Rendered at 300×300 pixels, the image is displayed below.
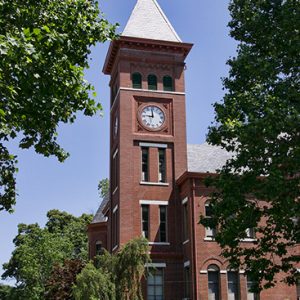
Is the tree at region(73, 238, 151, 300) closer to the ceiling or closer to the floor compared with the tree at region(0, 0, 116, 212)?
closer to the floor

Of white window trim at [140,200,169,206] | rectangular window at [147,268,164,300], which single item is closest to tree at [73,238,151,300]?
rectangular window at [147,268,164,300]

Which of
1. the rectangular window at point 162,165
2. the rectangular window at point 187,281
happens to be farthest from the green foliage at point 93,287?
the rectangular window at point 162,165

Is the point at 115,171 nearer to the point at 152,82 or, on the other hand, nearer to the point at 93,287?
the point at 152,82

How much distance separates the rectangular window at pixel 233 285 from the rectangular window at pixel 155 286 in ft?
13.4

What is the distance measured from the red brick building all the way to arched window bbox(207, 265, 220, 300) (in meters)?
0.06

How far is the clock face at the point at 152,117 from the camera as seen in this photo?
3759 cm

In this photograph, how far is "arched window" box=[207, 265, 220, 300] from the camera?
108ft

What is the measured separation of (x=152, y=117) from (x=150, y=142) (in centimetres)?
189

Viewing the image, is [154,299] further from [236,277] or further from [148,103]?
[148,103]

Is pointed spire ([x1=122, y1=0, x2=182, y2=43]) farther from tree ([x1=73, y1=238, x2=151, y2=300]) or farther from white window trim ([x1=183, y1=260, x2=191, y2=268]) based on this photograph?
tree ([x1=73, y1=238, x2=151, y2=300])

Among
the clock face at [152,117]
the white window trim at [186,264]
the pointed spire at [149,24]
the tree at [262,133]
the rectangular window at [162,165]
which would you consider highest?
the pointed spire at [149,24]

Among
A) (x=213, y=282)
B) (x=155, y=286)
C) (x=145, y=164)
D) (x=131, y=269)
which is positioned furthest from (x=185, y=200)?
(x=131, y=269)

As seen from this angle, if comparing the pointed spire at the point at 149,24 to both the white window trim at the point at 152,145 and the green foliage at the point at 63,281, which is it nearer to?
the white window trim at the point at 152,145

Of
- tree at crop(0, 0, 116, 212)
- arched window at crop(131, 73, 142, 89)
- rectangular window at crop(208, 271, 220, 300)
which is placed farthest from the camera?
arched window at crop(131, 73, 142, 89)
